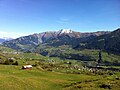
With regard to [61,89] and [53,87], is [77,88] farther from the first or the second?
[53,87]

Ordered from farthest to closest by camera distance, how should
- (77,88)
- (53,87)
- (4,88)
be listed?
(53,87), (77,88), (4,88)

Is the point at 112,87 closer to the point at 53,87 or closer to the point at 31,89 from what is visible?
the point at 53,87

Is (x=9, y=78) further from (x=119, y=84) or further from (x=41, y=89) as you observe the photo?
(x=119, y=84)

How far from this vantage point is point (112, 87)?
5544 centimetres

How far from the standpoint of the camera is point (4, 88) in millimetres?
53531

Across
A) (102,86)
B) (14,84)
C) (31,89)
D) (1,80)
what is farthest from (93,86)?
(1,80)

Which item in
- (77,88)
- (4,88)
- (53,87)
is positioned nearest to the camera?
(4,88)

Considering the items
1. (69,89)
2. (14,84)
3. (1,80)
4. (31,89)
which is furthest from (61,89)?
(1,80)

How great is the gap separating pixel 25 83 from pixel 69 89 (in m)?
12.6

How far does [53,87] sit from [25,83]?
818 cm

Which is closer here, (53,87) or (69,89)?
(69,89)

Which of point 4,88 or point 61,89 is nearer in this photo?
point 4,88

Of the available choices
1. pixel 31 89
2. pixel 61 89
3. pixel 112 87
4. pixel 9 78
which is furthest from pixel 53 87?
pixel 112 87

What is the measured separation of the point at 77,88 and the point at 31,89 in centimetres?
1200
